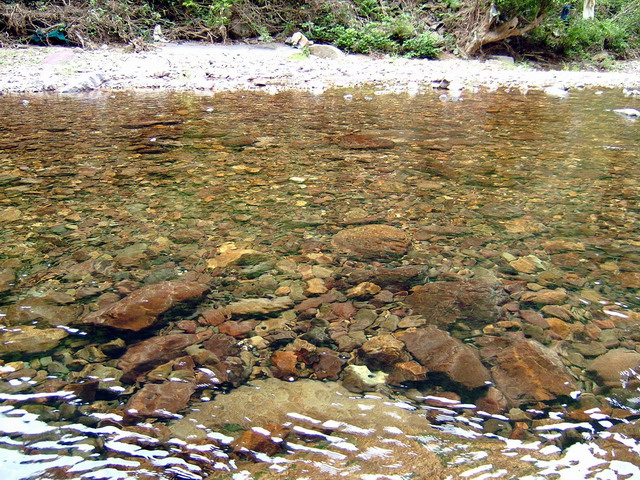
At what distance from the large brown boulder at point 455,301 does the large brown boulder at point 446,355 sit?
12cm

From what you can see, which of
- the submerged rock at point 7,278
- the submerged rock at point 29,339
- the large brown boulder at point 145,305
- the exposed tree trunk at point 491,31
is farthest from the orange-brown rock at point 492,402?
the exposed tree trunk at point 491,31

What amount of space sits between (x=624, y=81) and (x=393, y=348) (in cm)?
1256

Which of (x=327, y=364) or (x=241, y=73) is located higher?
(x=241, y=73)

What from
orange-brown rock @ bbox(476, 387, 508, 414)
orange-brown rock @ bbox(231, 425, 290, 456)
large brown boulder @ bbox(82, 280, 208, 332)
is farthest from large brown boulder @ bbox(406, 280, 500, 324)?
large brown boulder @ bbox(82, 280, 208, 332)

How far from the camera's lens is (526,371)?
4.53 ft

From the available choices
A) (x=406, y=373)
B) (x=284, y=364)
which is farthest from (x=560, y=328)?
(x=284, y=364)

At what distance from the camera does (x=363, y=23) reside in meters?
14.5

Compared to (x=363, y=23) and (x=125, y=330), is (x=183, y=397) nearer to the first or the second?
(x=125, y=330)

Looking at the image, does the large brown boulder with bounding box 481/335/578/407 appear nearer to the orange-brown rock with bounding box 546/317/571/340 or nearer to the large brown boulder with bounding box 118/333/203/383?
the orange-brown rock with bounding box 546/317/571/340

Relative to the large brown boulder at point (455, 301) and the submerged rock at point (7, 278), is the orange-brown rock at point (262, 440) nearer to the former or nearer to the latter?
the large brown boulder at point (455, 301)

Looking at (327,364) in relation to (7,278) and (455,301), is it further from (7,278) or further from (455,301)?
(7,278)

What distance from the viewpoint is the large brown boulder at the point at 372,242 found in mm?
2209

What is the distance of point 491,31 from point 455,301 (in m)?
14.4

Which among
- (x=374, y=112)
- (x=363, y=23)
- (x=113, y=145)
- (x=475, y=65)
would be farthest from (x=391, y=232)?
(x=363, y=23)
